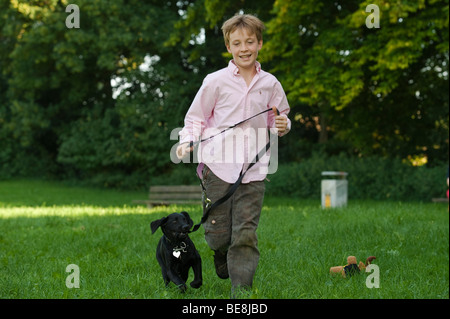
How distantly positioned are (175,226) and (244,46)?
1439 millimetres

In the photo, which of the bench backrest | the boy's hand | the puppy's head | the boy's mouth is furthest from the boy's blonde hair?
the bench backrest

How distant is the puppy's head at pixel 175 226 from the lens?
411cm

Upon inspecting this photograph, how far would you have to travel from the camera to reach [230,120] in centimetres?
406

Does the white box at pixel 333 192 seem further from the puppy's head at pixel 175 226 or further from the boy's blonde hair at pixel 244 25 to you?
the boy's blonde hair at pixel 244 25

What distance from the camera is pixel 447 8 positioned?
561 inches

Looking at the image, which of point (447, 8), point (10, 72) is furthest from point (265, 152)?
point (10, 72)

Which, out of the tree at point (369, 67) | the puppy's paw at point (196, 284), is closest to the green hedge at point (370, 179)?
the tree at point (369, 67)

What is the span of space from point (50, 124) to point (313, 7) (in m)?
16.5

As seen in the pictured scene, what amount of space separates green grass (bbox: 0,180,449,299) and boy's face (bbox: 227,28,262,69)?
1.67 meters

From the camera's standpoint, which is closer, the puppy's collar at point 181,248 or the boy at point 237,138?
the boy at point 237,138

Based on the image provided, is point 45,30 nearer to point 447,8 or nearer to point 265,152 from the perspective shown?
point 447,8

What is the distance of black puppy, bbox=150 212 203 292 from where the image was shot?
13.6 ft

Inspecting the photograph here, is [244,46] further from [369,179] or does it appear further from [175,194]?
[369,179]

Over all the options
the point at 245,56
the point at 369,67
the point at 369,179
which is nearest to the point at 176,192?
the point at 369,67
